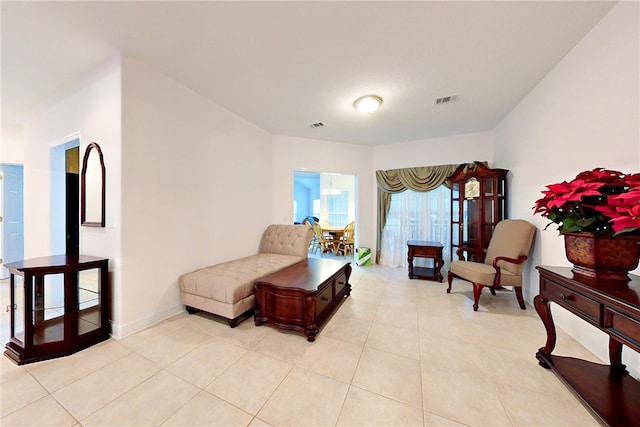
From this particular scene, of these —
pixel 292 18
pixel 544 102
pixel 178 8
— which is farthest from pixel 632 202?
pixel 178 8

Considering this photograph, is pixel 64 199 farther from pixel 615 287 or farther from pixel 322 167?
pixel 615 287

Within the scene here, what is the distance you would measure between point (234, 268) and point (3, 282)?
419cm

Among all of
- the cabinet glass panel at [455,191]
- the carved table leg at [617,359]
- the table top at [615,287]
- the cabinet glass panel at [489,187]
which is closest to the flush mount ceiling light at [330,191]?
the cabinet glass panel at [455,191]

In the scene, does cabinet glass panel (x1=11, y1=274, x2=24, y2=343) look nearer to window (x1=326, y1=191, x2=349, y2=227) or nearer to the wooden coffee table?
the wooden coffee table

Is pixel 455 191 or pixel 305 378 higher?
pixel 455 191

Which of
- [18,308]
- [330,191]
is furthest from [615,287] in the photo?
[330,191]

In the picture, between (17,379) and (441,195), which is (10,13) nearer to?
(17,379)

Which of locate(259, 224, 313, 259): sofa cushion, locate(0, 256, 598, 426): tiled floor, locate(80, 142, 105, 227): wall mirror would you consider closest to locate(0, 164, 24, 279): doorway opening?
locate(0, 256, 598, 426): tiled floor

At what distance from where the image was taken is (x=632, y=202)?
1084 millimetres

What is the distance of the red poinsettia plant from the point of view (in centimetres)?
115

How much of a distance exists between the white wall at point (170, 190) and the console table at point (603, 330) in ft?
11.3

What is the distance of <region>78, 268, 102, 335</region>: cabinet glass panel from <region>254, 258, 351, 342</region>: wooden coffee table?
1450mm

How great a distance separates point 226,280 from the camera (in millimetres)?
2336

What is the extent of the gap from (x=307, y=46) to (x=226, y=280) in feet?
7.95
